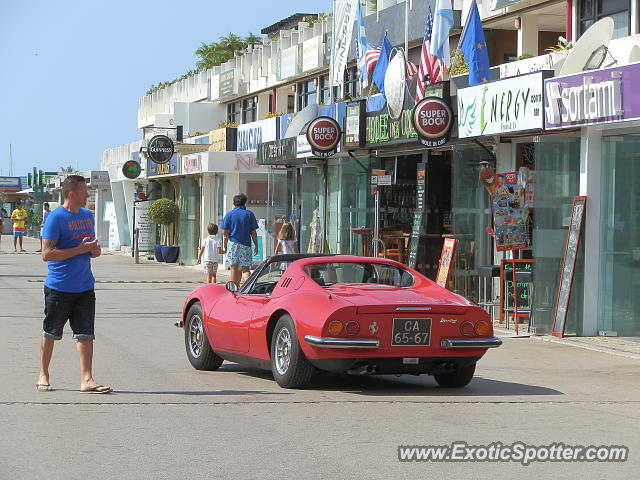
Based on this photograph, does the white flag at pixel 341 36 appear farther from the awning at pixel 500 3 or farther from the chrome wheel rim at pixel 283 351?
the chrome wheel rim at pixel 283 351

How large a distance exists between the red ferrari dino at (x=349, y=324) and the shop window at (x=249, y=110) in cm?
3259

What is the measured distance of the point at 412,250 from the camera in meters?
22.9

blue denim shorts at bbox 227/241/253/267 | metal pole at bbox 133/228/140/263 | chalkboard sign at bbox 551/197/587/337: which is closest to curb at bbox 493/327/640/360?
chalkboard sign at bbox 551/197/587/337

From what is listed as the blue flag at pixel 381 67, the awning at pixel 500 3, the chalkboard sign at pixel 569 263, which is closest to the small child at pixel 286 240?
the blue flag at pixel 381 67

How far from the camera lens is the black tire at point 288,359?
10.9 meters

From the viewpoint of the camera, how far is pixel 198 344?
12.9 meters

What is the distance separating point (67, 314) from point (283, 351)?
1984mm

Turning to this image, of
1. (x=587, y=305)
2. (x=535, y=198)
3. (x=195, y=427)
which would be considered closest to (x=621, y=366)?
(x=587, y=305)

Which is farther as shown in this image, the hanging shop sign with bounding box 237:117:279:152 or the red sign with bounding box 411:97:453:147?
the hanging shop sign with bounding box 237:117:279:152

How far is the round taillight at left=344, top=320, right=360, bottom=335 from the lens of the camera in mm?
10633

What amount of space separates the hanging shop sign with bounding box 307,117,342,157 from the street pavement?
10970 millimetres

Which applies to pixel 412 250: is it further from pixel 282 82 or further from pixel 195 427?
pixel 282 82

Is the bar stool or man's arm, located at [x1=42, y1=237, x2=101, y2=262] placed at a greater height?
man's arm, located at [x1=42, y1=237, x2=101, y2=262]

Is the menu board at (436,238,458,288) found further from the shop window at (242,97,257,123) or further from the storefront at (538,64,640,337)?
the shop window at (242,97,257,123)
